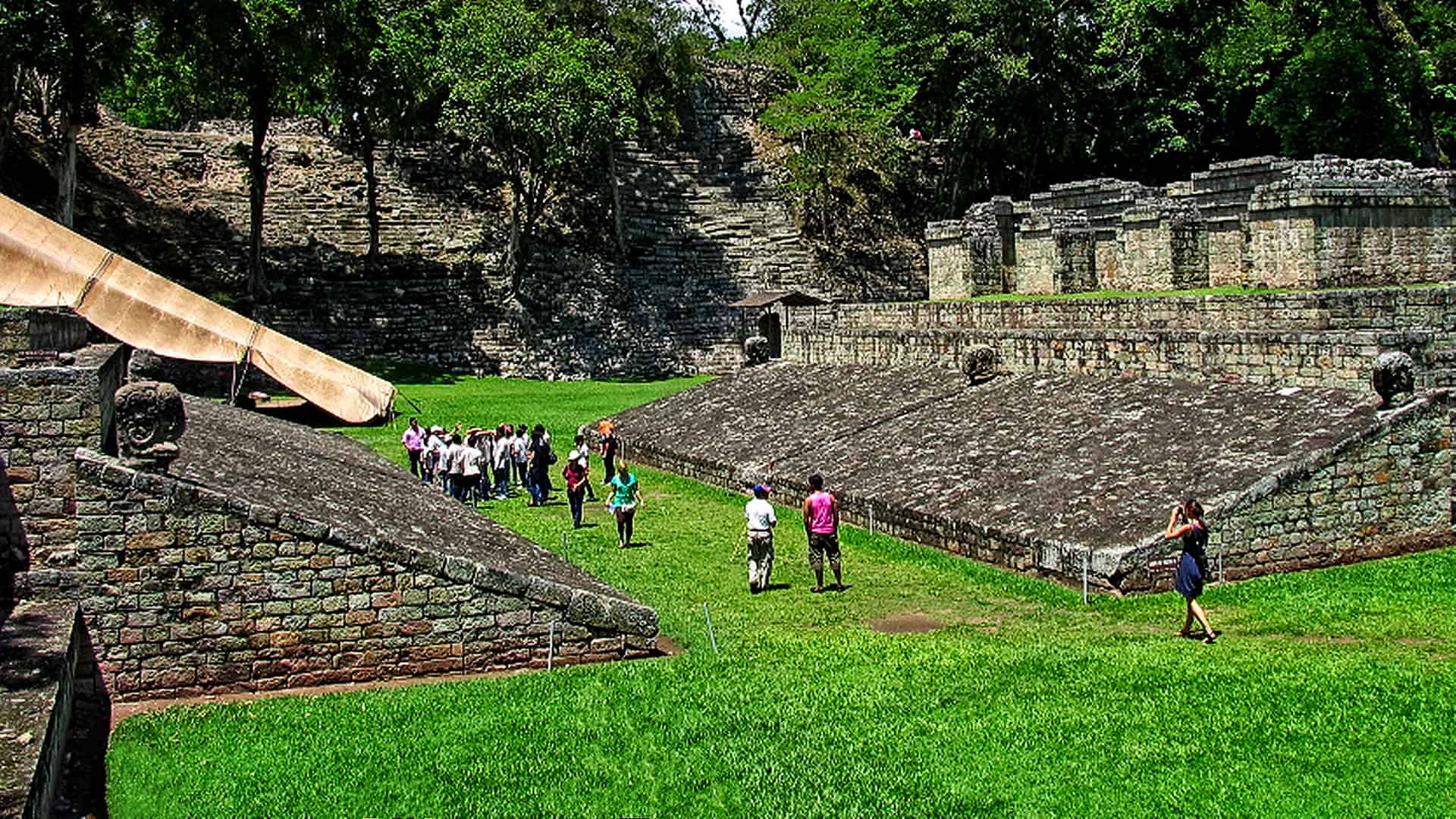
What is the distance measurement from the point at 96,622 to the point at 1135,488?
10851 millimetres

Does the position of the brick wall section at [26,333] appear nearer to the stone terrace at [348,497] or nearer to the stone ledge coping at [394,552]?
the stone terrace at [348,497]

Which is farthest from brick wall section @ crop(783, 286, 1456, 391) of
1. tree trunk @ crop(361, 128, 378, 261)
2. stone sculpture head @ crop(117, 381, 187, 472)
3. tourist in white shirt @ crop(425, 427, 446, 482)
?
tree trunk @ crop(361, 128, 378, 261)

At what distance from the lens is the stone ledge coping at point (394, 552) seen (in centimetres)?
1159

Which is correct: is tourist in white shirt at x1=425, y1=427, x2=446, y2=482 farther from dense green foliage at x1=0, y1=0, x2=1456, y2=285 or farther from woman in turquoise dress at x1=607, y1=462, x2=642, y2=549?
dense green foliage at x1=0, y1=0, x2=1456, y2=285

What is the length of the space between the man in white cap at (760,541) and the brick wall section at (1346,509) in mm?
3789

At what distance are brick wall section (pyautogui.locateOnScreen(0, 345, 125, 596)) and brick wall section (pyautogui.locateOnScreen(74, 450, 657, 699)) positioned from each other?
0.19 meters

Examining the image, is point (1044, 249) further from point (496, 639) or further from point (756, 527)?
point (496, 639)

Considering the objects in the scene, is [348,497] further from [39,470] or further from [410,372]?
[410,372]

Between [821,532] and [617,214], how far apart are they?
117 ft

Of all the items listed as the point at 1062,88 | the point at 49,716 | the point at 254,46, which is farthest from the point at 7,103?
the point at 1062,88

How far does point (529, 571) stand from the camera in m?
14.0

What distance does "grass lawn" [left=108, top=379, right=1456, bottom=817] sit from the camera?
9102 millimetres

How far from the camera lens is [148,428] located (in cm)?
1173

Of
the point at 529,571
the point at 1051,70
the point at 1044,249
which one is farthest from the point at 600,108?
the point at 529,571
